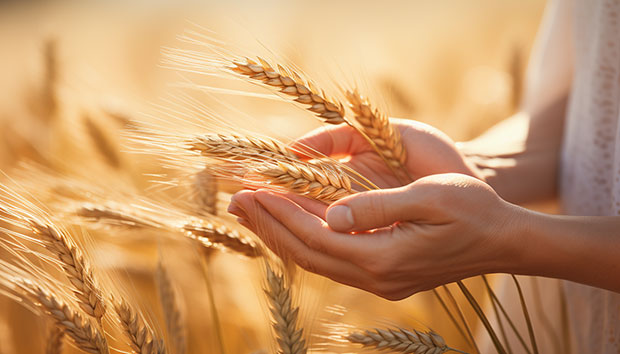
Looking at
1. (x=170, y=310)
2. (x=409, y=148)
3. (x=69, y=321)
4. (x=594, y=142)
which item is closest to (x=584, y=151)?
(x=594, y=142)

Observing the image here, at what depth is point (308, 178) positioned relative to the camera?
778 mm

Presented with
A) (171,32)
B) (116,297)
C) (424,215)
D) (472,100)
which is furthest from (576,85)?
(171,32)

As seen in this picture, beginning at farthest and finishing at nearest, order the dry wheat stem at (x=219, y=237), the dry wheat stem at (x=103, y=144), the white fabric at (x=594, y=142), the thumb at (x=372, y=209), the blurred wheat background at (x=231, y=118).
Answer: the dry wheat stem at (x=103, y=144) < the blurred wheat background at (x=231, y=118) < the white fabric at (x=594, y=142) < the dry wheat stem at (x=219, y=237) < the thumb at (x=372, y=209)

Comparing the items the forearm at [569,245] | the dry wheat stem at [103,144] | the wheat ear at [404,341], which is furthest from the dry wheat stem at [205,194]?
the dry wheat stem at [103,144]

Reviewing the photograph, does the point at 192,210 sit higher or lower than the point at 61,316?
higher

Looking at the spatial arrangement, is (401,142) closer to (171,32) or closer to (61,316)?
(61,316)

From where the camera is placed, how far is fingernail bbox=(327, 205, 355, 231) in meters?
0.72

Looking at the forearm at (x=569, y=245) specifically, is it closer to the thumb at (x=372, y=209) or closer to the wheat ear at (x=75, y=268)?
the thumb at (x=372, y=209)

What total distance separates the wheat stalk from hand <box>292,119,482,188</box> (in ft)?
0.40

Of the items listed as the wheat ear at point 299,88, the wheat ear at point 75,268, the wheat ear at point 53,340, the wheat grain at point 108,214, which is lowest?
the wheat ear at point 53,340

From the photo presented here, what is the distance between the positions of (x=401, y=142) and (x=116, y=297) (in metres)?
0.59

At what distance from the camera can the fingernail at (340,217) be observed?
2.36ft

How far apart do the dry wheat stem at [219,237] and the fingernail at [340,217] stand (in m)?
0.22

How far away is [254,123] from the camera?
936 mm
